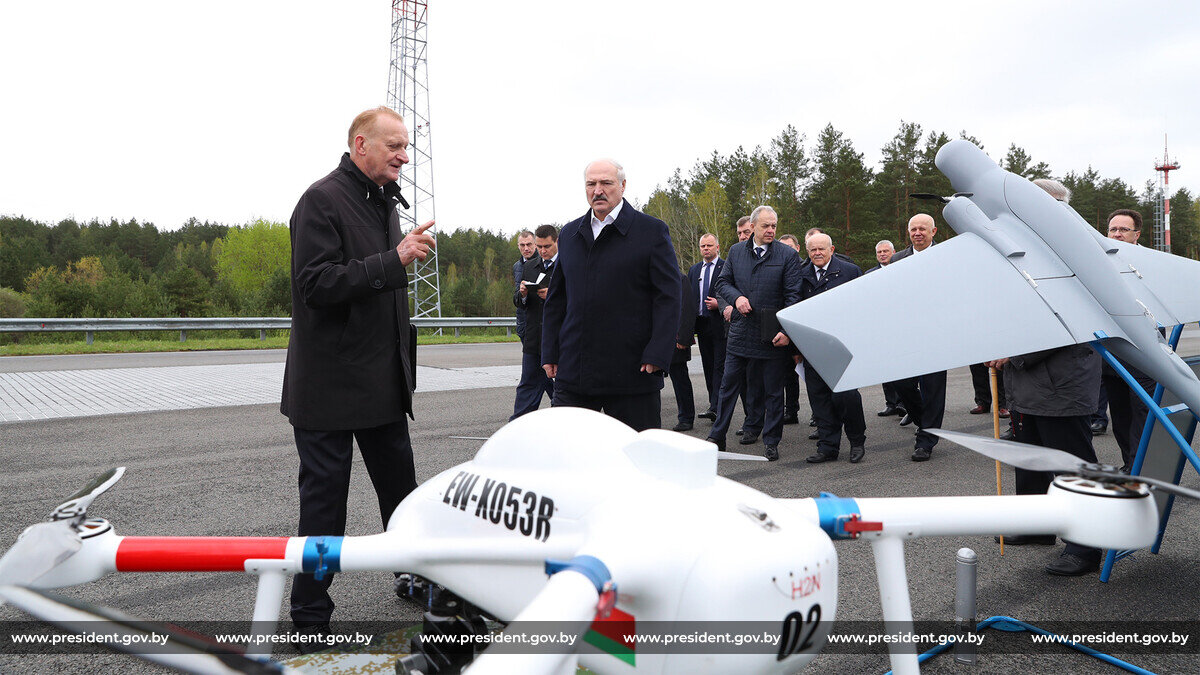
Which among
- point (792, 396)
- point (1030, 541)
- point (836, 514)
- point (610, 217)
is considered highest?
point (610, 217)

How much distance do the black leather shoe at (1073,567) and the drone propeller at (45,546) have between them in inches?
157

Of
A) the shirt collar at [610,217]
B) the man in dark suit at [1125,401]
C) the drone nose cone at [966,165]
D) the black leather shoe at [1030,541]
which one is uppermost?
the drone nose cone at [966,165]

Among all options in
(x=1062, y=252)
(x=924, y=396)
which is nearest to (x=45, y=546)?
(x=1062, y=252)

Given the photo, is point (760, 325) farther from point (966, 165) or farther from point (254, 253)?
point (254, 253)

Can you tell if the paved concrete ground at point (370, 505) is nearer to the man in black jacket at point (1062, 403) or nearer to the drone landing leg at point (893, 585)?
the man in black jacket at point (1062, 403)

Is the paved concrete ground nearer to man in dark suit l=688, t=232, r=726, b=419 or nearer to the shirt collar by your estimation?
man in dark suit l=688, t=232, r=726, b=419

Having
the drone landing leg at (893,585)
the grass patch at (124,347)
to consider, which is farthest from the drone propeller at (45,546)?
the grass patch at (124,347)

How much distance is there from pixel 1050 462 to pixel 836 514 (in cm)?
56

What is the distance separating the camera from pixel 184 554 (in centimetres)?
163

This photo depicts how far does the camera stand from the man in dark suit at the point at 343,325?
108 inches

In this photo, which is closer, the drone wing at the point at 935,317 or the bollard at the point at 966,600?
the bollard at the point at 966,600

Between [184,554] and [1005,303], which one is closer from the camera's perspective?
[184,554]

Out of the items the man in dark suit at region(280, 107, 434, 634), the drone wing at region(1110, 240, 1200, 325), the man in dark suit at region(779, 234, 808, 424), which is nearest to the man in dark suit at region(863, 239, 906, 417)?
the man in dark suit at region(779, 234, 808, 424)

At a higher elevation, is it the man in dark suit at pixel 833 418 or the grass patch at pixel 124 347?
the grass patch at pixel 124 347
